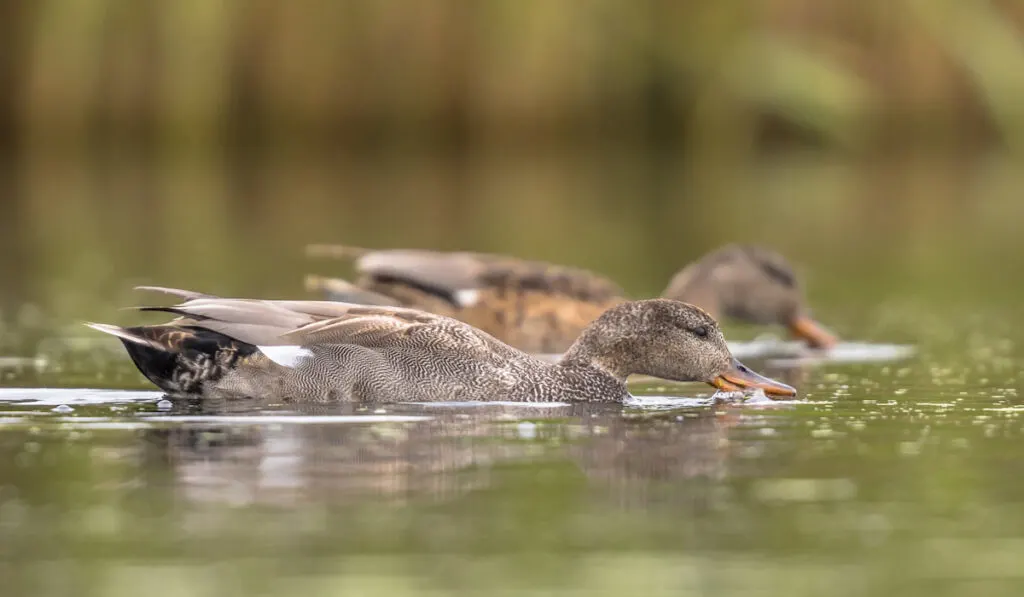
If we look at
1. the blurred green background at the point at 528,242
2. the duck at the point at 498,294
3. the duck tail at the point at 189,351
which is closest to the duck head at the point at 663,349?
the blurred green background at the point at 528,242

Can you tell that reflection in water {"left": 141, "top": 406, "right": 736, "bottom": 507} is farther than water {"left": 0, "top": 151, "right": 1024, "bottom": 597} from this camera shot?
Yes

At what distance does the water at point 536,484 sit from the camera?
493 centimetres

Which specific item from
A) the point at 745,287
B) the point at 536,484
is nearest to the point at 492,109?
the point at 745,287

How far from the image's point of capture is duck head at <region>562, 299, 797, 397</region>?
831 centimetres

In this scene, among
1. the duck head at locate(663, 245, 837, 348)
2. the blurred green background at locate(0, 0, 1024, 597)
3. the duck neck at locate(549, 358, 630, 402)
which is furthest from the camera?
the duck head at locate(663, 245, 837, 348)

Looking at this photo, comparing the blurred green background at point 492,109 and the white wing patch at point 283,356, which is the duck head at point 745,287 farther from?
the white wing patch at point 283,356

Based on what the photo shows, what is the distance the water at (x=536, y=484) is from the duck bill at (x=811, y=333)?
18cm

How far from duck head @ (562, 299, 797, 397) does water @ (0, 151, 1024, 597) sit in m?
0.18

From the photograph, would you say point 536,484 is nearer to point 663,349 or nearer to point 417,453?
point 417,453

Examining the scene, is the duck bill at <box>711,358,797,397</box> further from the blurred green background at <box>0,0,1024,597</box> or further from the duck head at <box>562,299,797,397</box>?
the blurred green background at <box>0,0,1024,597</box>

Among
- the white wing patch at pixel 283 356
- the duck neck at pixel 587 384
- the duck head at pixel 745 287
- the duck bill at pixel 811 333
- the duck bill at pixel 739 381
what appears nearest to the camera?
the white wing patch at pixel 283 356

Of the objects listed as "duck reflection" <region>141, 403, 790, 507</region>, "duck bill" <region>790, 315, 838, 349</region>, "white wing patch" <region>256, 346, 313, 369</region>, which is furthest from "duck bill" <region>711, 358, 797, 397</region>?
"duck bill" <region>790, 315, 838, 349</region>

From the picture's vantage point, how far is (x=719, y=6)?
2323cm

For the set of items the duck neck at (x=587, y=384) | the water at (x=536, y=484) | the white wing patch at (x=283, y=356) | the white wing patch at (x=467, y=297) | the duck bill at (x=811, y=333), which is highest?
the white wing patch at (x=467, y=297)
